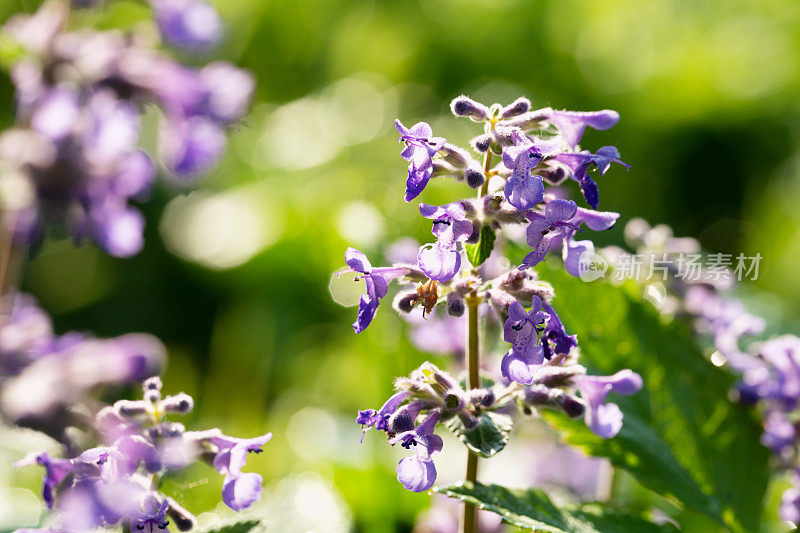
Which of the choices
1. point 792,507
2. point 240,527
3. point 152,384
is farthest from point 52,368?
point 792,507

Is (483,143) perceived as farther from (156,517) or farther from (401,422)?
(156,517)

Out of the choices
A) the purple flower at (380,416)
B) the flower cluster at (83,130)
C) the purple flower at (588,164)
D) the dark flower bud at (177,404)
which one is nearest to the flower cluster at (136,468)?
the dark flower bud at (177,404)

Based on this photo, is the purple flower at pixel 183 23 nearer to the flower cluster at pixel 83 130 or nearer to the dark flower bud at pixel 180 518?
the flower cluster at pixel 83 130

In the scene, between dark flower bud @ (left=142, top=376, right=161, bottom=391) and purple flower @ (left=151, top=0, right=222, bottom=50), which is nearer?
Result: dark flower bud @ (left=142, top=376, right=161, bottom=391)

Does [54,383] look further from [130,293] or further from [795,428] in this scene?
[130,293]

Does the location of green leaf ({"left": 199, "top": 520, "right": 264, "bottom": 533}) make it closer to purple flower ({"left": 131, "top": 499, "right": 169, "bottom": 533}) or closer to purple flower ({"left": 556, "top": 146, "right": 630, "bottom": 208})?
purple flower ({"left": 131, "top": 499, "right": 169, "bottom": 533})

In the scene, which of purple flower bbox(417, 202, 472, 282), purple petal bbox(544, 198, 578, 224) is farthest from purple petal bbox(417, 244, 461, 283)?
purple petal bbox(544, 198, 578, 224)
